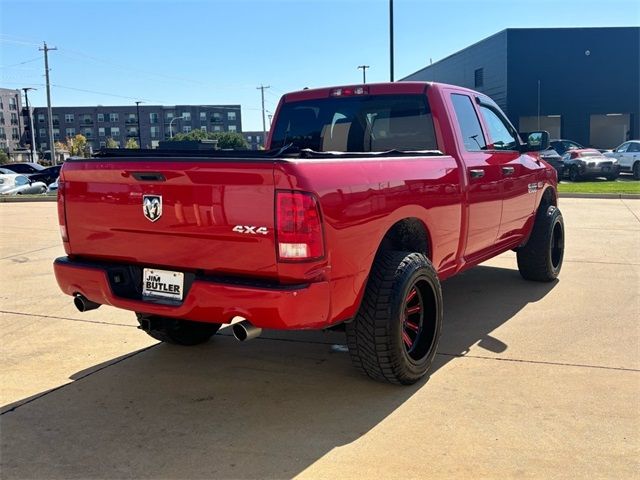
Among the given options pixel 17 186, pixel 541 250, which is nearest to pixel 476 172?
pixel 541 250

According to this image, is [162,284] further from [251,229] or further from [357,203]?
[357,203]

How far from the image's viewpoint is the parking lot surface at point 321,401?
291cm

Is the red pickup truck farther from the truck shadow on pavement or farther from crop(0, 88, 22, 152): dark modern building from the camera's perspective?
crop(0, 88, 22, 152): dark modern building

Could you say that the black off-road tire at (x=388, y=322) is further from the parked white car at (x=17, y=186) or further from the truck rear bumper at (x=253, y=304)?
the parked white car at (x=17, y=186)

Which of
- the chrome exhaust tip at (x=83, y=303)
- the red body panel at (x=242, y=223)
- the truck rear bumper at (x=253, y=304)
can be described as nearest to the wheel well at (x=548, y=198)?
the red body panel at (x=242, y=223)

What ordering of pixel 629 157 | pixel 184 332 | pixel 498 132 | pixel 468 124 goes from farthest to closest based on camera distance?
1. pixel 629 157
2. pixel 498 132
3. pixel 468 124
4. pixel 184 332

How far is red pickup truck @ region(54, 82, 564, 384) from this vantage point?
9.83ft

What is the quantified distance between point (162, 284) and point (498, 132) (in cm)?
366

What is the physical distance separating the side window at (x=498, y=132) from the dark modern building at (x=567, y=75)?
3284 cm

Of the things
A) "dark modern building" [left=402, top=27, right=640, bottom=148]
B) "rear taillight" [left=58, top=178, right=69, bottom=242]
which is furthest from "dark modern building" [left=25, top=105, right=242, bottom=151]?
"rear taillight" [left=58, top=178, right=69, bottom=242]

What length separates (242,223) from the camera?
3033 mm

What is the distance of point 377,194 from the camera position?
343 centimetres

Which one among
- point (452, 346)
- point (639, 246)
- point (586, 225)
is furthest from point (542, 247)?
point (586, 225)

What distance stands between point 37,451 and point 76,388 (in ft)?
2.78
